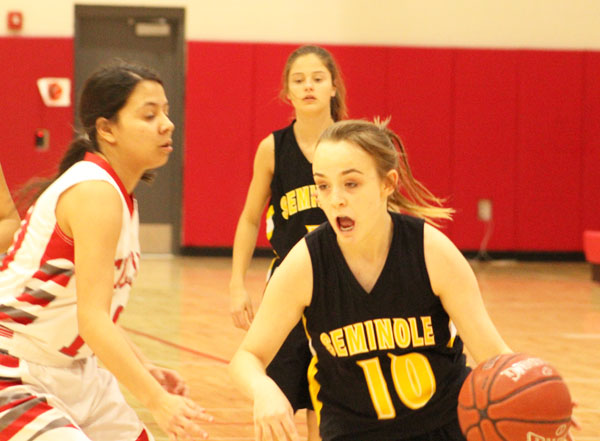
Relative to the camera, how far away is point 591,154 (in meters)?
12.0

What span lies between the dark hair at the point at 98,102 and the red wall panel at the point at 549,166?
31.9ft

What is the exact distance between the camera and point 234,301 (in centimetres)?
394

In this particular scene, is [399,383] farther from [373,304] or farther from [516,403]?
[516,403]

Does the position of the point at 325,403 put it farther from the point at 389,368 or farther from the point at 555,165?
the point at 555,165

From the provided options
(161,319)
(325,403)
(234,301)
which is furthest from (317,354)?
(161,319)

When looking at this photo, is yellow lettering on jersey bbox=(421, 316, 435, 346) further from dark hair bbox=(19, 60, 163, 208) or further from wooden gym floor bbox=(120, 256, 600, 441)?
wooden gym floor bbox=(120, 256, 600, 441)

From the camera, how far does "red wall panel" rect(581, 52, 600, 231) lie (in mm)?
11945

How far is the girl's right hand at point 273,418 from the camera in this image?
2.27m

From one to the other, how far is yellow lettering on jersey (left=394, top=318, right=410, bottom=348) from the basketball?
22 cm

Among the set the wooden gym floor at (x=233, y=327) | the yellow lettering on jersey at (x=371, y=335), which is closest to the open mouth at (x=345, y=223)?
the yellow lettering on jersey at (x=371, y=335)

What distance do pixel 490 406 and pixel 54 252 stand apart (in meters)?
1.22

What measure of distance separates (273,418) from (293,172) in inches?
73.9

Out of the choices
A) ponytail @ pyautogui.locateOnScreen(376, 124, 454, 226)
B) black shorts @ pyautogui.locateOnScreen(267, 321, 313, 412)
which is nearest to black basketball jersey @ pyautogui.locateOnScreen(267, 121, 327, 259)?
black shorts @ pyautogui.locateOnScreen(267, 321, 313, 412)

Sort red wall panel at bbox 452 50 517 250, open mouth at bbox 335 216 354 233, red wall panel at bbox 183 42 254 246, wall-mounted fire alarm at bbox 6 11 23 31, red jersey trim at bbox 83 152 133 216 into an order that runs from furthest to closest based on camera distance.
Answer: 1. red wall panel at bbox 452 50 517 250
2. red wall panel at bbox 183 42 254 246
3. wall-mounted fire alarm at bbox 6 11 23 31
4. red jersey trim at bbox 83 152 133 216
5. open mouth at bbox 335 216 354 233
